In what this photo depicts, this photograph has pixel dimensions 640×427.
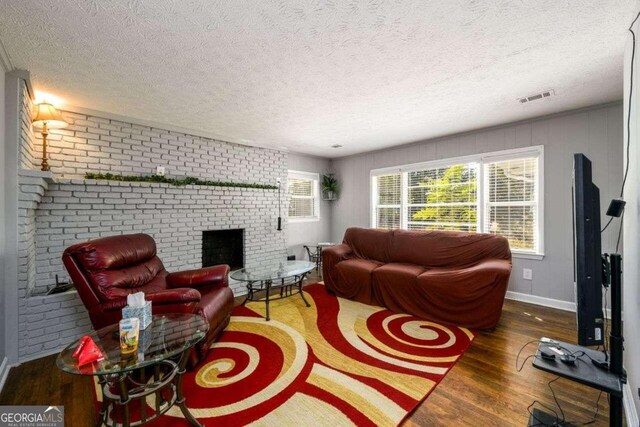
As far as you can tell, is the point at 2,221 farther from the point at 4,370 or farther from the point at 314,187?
the point at 314,187

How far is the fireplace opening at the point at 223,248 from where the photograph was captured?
404 centimetres

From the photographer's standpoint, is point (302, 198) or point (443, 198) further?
point (302, 198)

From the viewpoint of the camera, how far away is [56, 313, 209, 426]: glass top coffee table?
1344mm

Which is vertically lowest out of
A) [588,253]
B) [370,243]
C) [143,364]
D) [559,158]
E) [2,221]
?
[143,364]

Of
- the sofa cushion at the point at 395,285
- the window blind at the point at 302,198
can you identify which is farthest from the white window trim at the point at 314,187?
the sofa cushion at the point at 395,285

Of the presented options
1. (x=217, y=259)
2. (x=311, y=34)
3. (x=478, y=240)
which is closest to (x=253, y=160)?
(x=217, y=259)

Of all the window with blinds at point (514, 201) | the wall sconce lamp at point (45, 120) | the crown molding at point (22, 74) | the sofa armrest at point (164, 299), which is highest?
the crown molding at point (22, 74)

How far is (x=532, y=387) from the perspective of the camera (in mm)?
1874

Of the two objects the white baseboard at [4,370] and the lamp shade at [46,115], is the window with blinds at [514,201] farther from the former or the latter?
the white baseboard at [4,370]

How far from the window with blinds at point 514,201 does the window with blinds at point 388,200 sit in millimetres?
1416

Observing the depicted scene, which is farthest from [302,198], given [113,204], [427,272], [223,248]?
[113,204]

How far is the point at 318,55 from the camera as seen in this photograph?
199 centimetres

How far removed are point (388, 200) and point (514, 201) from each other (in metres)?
1.93

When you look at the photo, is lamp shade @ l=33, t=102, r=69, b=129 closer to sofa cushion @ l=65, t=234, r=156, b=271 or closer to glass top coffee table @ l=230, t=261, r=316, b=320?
sofa cushion @ l=65, t=234, r=156, b=271
